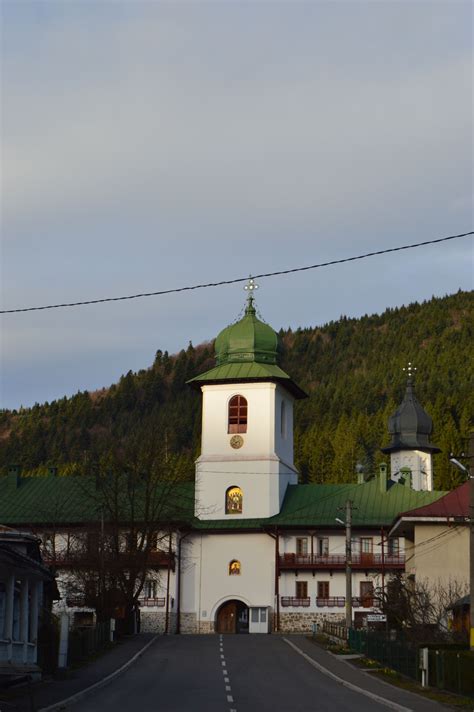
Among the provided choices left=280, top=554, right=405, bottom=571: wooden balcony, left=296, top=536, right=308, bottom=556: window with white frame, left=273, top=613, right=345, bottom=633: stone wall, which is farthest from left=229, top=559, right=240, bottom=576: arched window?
left=273, top=613, right=345, bottom=633: stone wall

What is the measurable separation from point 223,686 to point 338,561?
38447 millimetres

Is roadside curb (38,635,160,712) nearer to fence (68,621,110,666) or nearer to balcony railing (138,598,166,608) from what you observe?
fence (68,621,110,666)

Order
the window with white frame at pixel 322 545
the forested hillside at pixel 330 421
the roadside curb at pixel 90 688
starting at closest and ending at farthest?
the roadside curb at pixel 90 688, the window with white frame at pixel 322 545, the forested hillside at pixel 330 421

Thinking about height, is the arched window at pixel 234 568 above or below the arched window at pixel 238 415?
below

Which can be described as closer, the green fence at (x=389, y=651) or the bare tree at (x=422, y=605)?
the green fence at (x=389, y=651)

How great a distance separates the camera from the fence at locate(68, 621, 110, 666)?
129ft

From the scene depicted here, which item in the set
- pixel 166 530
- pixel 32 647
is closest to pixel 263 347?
pixel 166 530

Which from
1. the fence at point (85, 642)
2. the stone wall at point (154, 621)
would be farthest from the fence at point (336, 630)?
the stone wall at point (154, 621)

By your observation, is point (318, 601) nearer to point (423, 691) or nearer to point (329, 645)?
point (329, 645)

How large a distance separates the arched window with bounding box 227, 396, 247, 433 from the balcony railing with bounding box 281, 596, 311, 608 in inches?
421

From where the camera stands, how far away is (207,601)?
71.6 metres

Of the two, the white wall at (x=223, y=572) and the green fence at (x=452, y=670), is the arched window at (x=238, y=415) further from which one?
the green fence at (x=452, y=670)

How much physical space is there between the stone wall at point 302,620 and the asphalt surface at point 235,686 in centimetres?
1959

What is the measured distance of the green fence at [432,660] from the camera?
27.9 m
